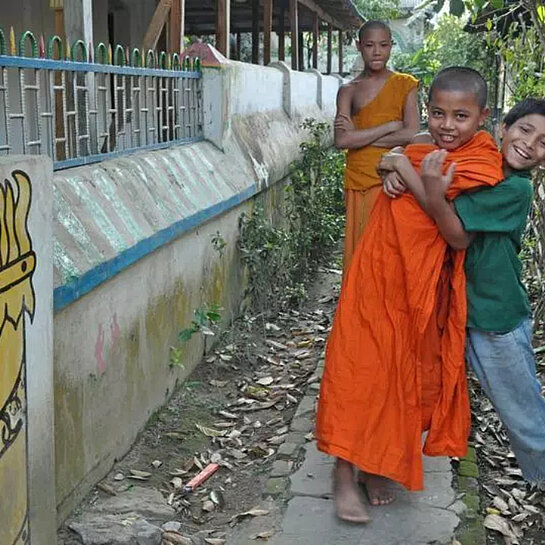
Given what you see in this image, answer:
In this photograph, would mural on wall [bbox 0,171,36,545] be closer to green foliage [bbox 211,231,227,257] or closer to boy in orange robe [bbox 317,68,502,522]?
boy in orange robe [bbox 317,68,502,522]

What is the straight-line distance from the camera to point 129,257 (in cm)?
338

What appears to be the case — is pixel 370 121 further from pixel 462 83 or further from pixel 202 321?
pixel 462 83

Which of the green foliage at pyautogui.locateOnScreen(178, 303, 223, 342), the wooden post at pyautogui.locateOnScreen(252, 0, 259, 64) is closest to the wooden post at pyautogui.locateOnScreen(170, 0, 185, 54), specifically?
the green foliage at pyautogui.locateOnScreen(178, 303, 223, 342)

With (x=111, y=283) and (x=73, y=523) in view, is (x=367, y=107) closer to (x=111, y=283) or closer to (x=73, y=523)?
(x=111, y=283)

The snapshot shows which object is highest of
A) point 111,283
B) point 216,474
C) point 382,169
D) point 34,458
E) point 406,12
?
point 406,12

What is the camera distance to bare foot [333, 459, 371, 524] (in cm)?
295

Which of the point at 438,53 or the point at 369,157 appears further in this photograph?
the point at 438,53

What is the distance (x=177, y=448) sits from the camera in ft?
12.3

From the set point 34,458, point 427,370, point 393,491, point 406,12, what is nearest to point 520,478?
point 393,491

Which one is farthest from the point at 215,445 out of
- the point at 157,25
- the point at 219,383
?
the point at 157,25

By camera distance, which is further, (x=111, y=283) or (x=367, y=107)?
(x=367, y=107)

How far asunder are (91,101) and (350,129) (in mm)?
1412

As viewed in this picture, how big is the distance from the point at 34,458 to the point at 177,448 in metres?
1.49

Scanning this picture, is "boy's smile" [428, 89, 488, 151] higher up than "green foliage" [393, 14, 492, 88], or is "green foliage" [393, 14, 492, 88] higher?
"green foliage" [393, 14, 492, 88]
